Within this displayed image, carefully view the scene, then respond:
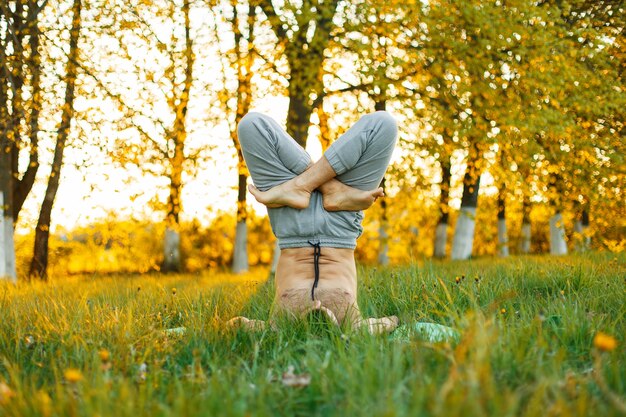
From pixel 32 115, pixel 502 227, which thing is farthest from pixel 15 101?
pixel 502 227

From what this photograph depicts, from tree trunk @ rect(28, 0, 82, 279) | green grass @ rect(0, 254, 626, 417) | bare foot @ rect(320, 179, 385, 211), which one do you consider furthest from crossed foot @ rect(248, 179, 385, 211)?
tree trunk @ rect(28, 0, 82, 279)

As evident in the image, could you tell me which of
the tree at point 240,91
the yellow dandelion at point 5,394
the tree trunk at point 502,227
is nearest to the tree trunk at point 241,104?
the tree at point 240,91

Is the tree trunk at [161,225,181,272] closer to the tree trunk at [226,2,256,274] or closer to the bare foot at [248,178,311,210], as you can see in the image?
the tree trunk at [226,2,256,274]

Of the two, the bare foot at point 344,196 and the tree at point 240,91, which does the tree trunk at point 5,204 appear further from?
the bare foot at point 344,196

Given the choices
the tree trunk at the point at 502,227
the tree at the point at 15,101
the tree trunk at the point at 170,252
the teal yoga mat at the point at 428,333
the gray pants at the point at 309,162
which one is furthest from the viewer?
the tree trunk at the point at 502,227

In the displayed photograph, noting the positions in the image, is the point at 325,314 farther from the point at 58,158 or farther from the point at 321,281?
the point at 58,158

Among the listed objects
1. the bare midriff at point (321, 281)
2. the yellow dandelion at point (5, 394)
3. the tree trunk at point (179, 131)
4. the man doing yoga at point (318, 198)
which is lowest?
the yellow dandelion at point (5, 394)

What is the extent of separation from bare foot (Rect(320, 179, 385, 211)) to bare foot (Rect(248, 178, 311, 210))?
5.5 inches

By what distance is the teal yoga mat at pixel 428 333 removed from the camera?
3.28m

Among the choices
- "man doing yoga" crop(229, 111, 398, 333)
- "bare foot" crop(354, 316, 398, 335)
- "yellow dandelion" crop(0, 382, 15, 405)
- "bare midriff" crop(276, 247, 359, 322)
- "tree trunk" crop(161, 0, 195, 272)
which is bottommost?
"yellow dandelion" crop(0, 382, 15, 405)

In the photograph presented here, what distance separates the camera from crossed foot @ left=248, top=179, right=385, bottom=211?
4.15 meters

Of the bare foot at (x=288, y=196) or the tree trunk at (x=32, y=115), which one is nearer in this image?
the bare foot at (x=288, y=196)

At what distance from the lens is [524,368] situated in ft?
9.00

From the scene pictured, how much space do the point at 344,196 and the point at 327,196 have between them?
0.38 ft
